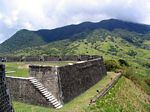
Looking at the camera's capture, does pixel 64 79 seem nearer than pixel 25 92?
No

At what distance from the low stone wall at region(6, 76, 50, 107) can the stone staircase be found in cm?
24

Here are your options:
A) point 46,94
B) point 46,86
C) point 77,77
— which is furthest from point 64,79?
point 77,77

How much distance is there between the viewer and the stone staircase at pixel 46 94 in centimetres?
2425

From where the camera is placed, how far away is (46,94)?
24781 millimetres

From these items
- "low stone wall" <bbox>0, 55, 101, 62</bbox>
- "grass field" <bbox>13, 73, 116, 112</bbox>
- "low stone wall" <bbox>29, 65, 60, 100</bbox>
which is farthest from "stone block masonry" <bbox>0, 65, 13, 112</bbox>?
"low stone wall" <bbox>0, 55, 101, 62</bbox>

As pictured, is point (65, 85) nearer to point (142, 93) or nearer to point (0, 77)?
point (0, 77)

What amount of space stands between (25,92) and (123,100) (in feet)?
35.4

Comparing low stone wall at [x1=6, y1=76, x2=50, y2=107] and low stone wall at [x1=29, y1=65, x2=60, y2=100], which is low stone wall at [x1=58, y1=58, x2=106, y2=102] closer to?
low stone wall at [x1=29, y1=65, x2=60, y2=100]

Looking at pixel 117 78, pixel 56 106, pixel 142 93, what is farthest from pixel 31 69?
pixel 142 93

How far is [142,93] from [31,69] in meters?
18.5

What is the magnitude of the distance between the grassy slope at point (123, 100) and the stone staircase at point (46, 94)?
2209 millimetres

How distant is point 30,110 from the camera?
75.9ft

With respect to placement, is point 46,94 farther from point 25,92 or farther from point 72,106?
point 72,106

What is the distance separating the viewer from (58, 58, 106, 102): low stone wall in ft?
86.0
